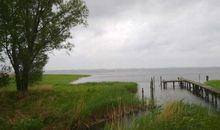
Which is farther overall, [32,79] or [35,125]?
[32,79]

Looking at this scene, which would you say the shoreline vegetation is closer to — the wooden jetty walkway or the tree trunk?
the tree trunk

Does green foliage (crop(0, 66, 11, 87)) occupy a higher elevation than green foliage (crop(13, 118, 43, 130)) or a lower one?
higher

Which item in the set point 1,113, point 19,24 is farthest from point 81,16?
point 1,113

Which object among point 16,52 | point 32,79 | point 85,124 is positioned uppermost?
point 16,52

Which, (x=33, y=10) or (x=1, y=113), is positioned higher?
(x=33, y=10)


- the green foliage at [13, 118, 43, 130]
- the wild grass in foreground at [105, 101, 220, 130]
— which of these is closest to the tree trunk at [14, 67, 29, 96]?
the green foliage at [13, 118, 43, 130]

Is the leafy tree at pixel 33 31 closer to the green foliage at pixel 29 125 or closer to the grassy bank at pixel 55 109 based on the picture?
the grassy bank at pixel 55 109

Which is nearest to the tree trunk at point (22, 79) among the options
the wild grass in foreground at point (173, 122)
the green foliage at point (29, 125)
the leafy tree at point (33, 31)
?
the leafy tree at point (33, 31)

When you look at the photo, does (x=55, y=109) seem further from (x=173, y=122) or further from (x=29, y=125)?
(x=173, y=122)

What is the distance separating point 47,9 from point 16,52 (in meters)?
5.37

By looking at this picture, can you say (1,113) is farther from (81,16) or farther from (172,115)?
(81,16)

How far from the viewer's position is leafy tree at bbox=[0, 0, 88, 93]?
27.7 m

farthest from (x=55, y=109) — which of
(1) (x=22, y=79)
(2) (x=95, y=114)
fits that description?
(1) (x=22, y=79)

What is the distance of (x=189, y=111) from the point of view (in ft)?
57.6
